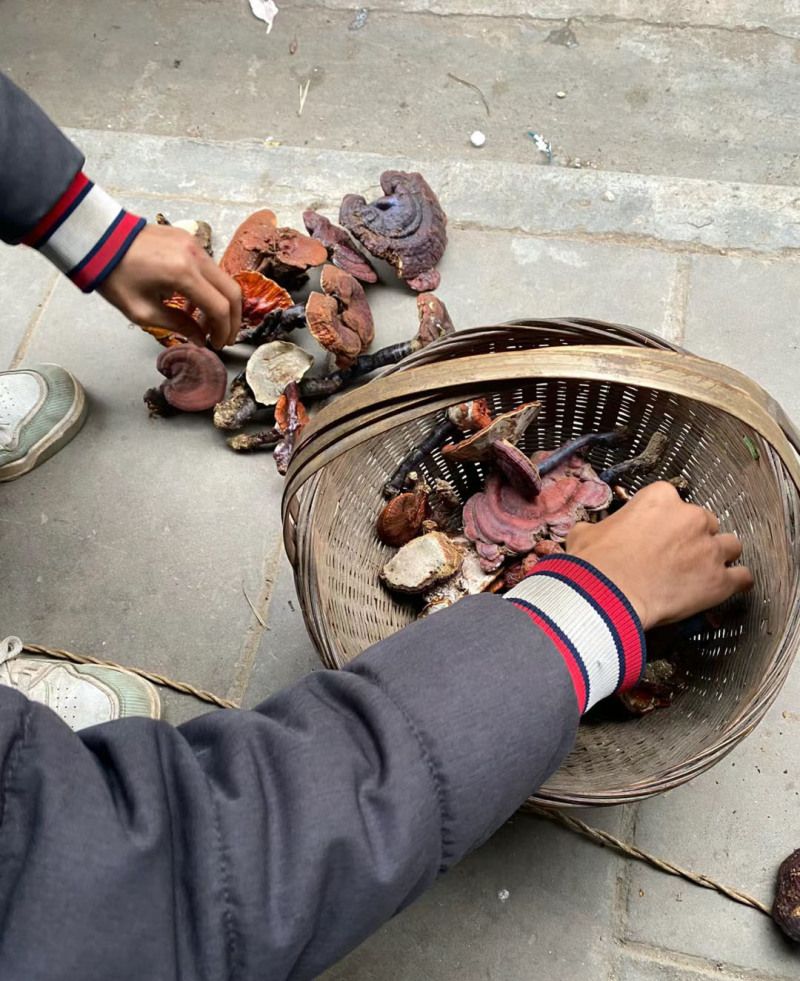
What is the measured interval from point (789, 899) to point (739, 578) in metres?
0.55

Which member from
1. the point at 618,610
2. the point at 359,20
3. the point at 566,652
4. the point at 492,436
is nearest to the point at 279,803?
the point at 566,652

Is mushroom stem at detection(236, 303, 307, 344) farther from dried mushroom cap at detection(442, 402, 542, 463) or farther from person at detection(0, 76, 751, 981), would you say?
person at detection(0, 76, 751, 981)

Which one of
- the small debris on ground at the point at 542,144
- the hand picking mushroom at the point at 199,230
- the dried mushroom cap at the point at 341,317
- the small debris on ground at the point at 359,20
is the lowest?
the hand picking mushroom at the point at 199,230

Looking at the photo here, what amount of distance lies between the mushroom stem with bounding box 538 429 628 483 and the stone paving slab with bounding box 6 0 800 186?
110 centimetres

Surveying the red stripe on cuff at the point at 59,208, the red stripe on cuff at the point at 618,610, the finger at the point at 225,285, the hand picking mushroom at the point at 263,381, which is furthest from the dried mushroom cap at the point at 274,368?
the red stripe on cuff at the point at 618,610

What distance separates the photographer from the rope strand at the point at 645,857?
135 centimetres

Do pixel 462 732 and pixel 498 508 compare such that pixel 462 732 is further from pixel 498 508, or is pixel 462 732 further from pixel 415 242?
pixel 415 242

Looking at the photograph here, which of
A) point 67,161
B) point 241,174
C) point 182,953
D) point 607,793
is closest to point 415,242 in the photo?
point 241,174

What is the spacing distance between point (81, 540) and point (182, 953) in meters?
1.26

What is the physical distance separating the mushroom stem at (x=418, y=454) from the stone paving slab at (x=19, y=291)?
1176 millimetres

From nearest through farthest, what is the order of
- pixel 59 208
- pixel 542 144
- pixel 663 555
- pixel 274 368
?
pixel 663 555 < pixel 59 208 < pixel 274 368 < pixel 542 144

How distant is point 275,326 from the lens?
1903mm

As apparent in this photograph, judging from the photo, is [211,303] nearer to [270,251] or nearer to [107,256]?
[107,256]

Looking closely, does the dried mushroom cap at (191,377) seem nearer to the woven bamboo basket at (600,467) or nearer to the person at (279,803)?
the woven bamboo basket at (600,467)
